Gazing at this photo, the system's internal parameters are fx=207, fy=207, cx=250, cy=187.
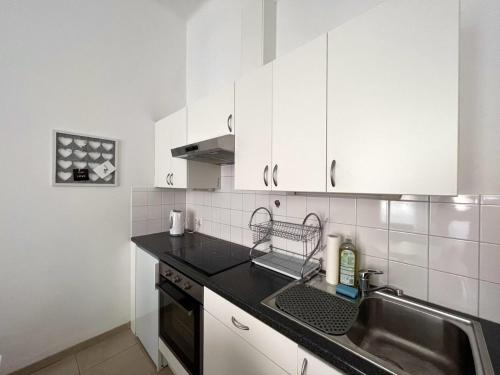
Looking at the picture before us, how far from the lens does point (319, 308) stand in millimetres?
862

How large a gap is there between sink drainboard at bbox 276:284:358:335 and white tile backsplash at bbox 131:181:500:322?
294 millimetres

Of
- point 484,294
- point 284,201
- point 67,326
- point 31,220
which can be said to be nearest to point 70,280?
point 67,326

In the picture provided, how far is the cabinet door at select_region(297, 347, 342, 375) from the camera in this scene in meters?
0.66

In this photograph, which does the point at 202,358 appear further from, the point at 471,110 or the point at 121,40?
the point at 121,40

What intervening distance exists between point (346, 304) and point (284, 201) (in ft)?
2.27

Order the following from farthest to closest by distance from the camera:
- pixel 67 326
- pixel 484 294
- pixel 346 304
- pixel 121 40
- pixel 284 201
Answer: pixel 121 40 → pixel 67 326 → pixel 284 201 → pixel 346 304 → pixel 484 294

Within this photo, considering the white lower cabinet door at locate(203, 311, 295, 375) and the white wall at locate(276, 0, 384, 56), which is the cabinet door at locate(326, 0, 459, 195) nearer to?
the white wall at locate(276, 0, 384, 56)

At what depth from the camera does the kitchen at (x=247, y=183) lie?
0.72 m

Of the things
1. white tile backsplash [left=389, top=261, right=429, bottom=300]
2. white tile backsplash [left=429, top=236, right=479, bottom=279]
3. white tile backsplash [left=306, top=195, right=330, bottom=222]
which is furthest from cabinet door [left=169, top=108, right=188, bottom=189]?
white tile backsplash [left=429, top=236, right=479, bottom=279]

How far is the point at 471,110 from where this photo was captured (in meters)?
0.83

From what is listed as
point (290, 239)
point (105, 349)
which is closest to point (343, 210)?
point (290, 239)

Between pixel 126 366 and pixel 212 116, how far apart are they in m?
1.94

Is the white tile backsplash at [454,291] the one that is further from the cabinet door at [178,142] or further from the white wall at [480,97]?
the cabinet door at [178,142]

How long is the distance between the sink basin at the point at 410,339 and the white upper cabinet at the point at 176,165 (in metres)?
1.38
